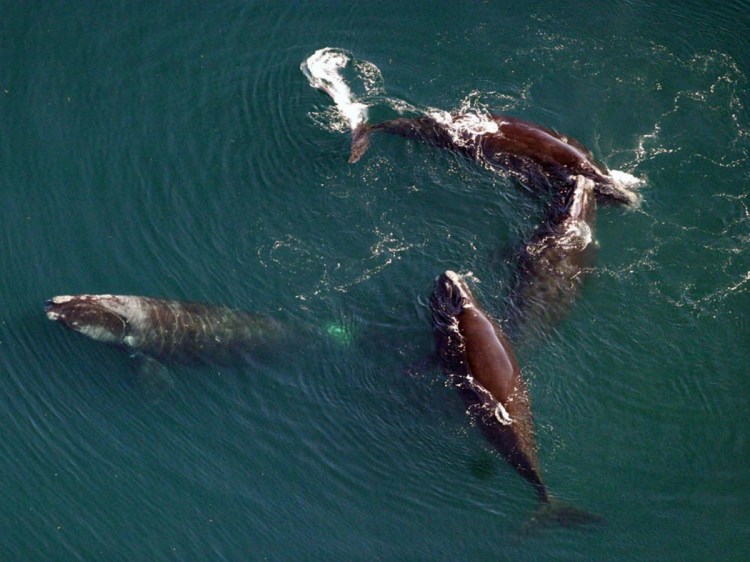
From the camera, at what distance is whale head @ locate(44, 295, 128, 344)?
56.3 ft

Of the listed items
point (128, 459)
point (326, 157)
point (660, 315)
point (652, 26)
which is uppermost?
point (652, 26)

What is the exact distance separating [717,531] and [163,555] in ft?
30.7

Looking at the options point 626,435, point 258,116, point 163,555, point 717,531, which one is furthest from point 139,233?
point 717,531

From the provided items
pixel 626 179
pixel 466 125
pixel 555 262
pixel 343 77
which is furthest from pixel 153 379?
pixel 626 179

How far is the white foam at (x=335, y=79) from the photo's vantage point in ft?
64.8

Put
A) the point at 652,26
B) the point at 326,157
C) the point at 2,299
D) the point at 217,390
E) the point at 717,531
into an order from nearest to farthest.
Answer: the point at 717,531, the point at 217,390, the point at 2,299, the point at 326,157, the point at 652,26

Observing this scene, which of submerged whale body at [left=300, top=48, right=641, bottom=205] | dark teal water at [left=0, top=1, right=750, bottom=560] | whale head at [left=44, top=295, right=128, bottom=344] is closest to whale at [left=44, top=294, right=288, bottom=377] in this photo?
whale head at [left=44, top=295, right=128, bottom=344]

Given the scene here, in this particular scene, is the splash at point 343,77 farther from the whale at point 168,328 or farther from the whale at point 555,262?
the whale at point 168,328

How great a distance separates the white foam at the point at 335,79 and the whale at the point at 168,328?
521 cm

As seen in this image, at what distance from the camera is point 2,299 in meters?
17.7

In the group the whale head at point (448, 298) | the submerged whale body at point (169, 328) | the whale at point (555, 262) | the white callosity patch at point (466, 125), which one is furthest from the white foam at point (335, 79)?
the submerged whale body at point (169, 328)

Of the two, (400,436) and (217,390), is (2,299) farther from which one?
(400,436)

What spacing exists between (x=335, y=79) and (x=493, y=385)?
27.8 feet

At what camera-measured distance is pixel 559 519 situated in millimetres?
15047
